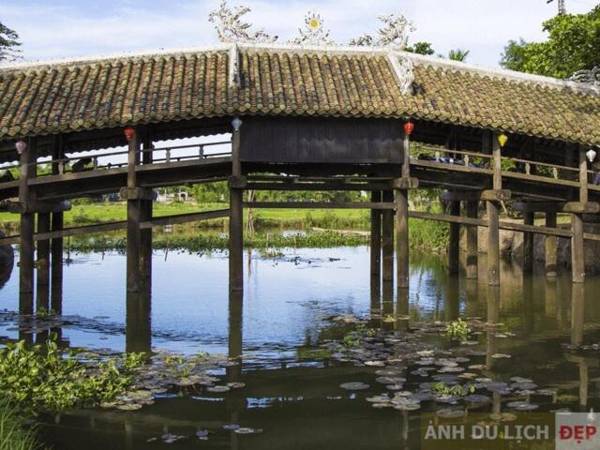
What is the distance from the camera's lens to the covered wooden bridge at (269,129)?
635 inches

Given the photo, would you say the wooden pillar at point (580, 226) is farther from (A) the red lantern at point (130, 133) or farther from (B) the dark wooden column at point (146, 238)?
(A) the red lantern at point (130, 133)

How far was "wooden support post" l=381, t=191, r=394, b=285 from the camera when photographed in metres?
19.7

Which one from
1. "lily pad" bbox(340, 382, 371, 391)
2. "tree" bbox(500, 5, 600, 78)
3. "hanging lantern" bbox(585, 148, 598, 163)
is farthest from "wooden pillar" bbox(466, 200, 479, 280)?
"lily pad" bbox(340, 382, 371, 391)

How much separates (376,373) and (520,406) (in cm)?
209

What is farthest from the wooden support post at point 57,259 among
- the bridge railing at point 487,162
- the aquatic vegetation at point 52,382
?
the aquatic vegetation at point 52,382

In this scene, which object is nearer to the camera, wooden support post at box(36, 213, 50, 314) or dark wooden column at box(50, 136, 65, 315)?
dark wooden column at box(50, 136, 65, 315)

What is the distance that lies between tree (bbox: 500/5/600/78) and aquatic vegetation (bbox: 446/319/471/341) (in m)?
13.3

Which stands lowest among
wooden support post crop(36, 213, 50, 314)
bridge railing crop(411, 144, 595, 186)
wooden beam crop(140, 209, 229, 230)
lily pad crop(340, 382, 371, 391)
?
lily pad crop(340, 382, 371, 391)

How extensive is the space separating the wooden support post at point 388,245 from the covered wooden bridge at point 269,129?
0.20 ft

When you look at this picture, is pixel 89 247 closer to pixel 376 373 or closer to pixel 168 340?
pixel 168 340

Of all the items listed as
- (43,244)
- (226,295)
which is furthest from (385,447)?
(43,244)

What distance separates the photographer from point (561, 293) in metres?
18.1

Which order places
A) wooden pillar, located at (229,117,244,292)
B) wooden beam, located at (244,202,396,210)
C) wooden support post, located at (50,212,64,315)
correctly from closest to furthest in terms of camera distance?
wooden pillar, located at (229,117,244,292) < wooden beam, located at (244,202,396,210) < wooden support post, located at (50,212,64,315)

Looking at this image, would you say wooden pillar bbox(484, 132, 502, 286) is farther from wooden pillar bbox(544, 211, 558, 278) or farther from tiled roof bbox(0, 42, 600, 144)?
wooden pillar bbox(544, 211, 558, 278)
